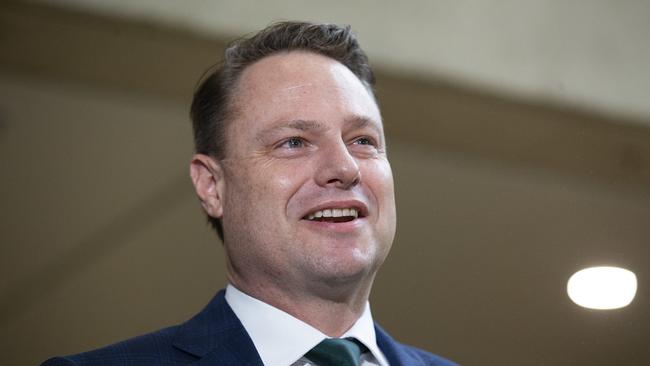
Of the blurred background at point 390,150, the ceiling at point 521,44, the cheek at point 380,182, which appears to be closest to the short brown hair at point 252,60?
the cheek at point 380,182

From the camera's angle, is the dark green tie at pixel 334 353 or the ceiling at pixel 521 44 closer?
the dark green tie at pixel 334 353

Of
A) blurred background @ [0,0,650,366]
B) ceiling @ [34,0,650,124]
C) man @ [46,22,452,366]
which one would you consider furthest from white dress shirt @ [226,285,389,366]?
ceiling @ [34,0,650,124]

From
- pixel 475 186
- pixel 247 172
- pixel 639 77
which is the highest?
pixel 639 77

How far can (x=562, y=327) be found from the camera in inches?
107

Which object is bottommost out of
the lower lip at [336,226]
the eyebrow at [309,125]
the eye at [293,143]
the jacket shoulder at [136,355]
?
the jacket shoulder at [136,355]

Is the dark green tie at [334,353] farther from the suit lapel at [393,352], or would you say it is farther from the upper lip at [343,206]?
the upper lip at [343,206]

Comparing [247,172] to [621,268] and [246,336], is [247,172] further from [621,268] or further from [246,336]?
[621,268]

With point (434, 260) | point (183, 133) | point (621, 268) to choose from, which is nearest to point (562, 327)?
point (621, 268)

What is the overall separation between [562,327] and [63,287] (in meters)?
1.92

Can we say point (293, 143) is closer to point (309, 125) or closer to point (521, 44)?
point (309, 125)

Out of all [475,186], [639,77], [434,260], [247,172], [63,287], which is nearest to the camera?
[247,172]

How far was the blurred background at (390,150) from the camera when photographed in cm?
296

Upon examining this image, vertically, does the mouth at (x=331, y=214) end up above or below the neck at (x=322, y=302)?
above

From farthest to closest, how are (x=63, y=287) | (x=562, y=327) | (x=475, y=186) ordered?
1. (x=63, y=287)
2. (x=475, y=186)
3. (x=562, y=327)
